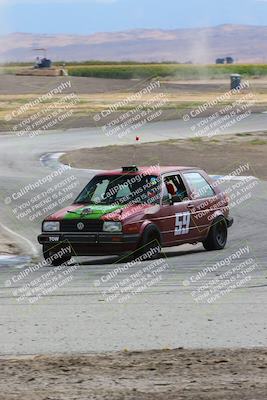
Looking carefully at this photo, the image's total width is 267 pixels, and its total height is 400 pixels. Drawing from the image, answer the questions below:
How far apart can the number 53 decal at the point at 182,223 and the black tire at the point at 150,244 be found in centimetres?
54

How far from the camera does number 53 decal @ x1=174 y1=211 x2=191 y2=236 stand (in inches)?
608

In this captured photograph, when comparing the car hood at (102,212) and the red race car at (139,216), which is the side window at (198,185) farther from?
the car hood at (102,212)

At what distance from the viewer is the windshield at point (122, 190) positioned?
598 inches

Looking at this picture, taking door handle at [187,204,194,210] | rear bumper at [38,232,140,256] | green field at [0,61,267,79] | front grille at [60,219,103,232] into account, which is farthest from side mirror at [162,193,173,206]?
green field at [0,61,267,79]

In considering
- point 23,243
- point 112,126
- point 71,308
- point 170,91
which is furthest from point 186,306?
point 170,91

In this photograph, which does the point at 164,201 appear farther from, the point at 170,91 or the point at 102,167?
the point at 170,91

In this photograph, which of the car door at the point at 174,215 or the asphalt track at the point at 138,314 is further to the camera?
the car door at the point at 174,215

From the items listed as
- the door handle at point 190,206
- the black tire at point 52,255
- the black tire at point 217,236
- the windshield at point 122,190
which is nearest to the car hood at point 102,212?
the windshield at point 122,190

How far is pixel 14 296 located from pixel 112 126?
3757 centimetres

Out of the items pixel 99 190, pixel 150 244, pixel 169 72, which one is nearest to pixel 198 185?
pixel 99 190

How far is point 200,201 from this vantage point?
52.5ft

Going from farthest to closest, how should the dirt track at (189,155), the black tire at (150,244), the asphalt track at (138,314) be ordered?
the dirt track at (189,155) → the black tire at (150,244) → the asphalt track at (138,314)

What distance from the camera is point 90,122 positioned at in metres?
50.8

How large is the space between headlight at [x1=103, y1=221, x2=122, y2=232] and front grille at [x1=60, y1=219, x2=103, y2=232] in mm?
65
